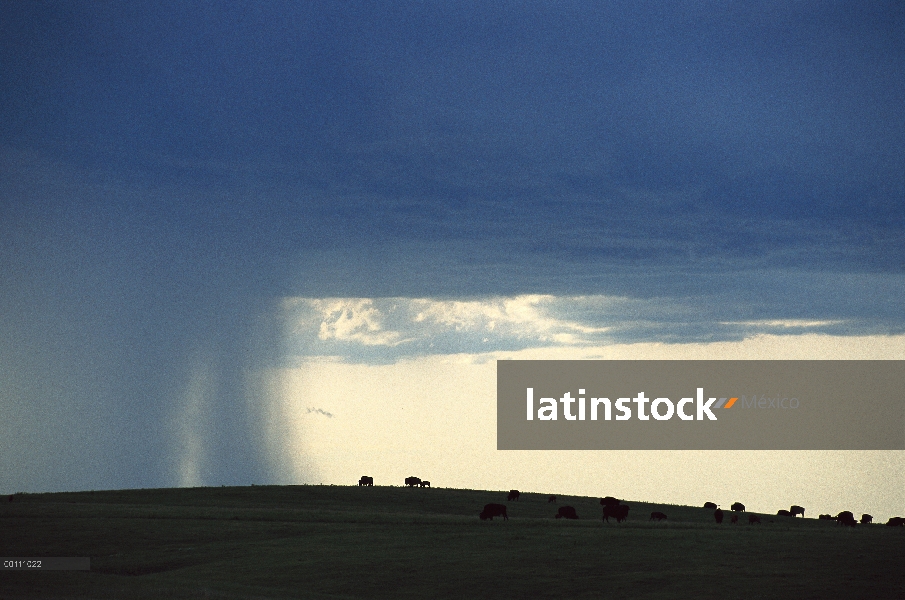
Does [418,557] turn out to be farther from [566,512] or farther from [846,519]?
[846,519]

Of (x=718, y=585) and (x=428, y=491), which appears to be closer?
(x=718, y=585)

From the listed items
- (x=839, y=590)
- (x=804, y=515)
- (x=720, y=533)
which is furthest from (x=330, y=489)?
(x=839, y=590)

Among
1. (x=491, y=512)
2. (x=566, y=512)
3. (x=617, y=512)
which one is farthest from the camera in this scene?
(x=566, y=512)

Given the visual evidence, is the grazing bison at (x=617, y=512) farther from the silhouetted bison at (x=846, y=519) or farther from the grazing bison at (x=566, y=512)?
the silhouetted bison at (x=846, y=519)

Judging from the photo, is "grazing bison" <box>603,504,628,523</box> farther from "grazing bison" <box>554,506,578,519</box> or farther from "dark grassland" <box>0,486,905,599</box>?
"grazing bison" <box>554,506,578,519</box>

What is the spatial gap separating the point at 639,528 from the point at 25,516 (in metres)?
34.0

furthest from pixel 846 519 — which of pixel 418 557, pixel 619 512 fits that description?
pixel 418 557

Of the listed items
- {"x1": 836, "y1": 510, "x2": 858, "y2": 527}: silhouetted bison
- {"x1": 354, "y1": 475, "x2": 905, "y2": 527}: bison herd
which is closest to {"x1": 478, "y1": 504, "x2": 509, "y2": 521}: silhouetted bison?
{"x1": 354, "y1": 475, "x2": 905, "y2": 527}: bison herd

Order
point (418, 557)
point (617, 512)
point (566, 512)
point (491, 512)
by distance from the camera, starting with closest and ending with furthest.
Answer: point (418, 557), point (491, 512), point (617, 512), point (566, 512)

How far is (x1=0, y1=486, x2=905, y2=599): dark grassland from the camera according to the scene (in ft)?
111

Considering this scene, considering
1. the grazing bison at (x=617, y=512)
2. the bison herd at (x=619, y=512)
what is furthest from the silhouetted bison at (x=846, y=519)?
the grazing bison at (x=617, y=512)

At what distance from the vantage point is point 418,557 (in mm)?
41250

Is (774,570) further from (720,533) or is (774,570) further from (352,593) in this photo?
(352,593)

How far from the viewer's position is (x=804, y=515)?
8825cm
